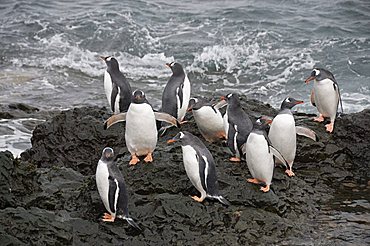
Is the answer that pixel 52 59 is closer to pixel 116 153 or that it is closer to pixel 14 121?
pixel 14 121

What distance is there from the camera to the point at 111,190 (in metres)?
7.88

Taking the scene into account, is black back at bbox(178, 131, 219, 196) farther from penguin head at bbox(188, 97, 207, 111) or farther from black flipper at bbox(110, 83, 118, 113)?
black flipper at bbox(110, 83, 118, 113)

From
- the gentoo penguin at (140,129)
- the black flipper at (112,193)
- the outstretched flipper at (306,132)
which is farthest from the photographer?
the outstretched flipper at (306,132)

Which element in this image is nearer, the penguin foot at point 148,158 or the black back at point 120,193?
the black back at point 120,193

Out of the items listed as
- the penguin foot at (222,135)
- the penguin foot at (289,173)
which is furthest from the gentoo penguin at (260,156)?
the penguin foot at (222,135)

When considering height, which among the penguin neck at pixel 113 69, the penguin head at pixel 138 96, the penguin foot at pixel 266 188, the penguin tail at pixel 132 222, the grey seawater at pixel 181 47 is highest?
the penguin head at pixel 138 96

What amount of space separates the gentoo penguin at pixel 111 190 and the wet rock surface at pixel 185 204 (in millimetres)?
114

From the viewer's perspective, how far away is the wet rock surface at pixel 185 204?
7762mm

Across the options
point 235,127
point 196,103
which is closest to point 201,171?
point 235,127

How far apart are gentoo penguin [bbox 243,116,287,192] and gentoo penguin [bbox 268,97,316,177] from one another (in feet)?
2.32

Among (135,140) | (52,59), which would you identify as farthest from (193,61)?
(135,140)

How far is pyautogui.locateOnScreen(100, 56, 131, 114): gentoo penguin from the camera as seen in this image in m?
11.1

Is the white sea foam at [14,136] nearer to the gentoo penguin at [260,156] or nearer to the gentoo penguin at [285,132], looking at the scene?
the gentoo penguin at [285,132]

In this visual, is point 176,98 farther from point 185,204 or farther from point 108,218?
point 108,218
